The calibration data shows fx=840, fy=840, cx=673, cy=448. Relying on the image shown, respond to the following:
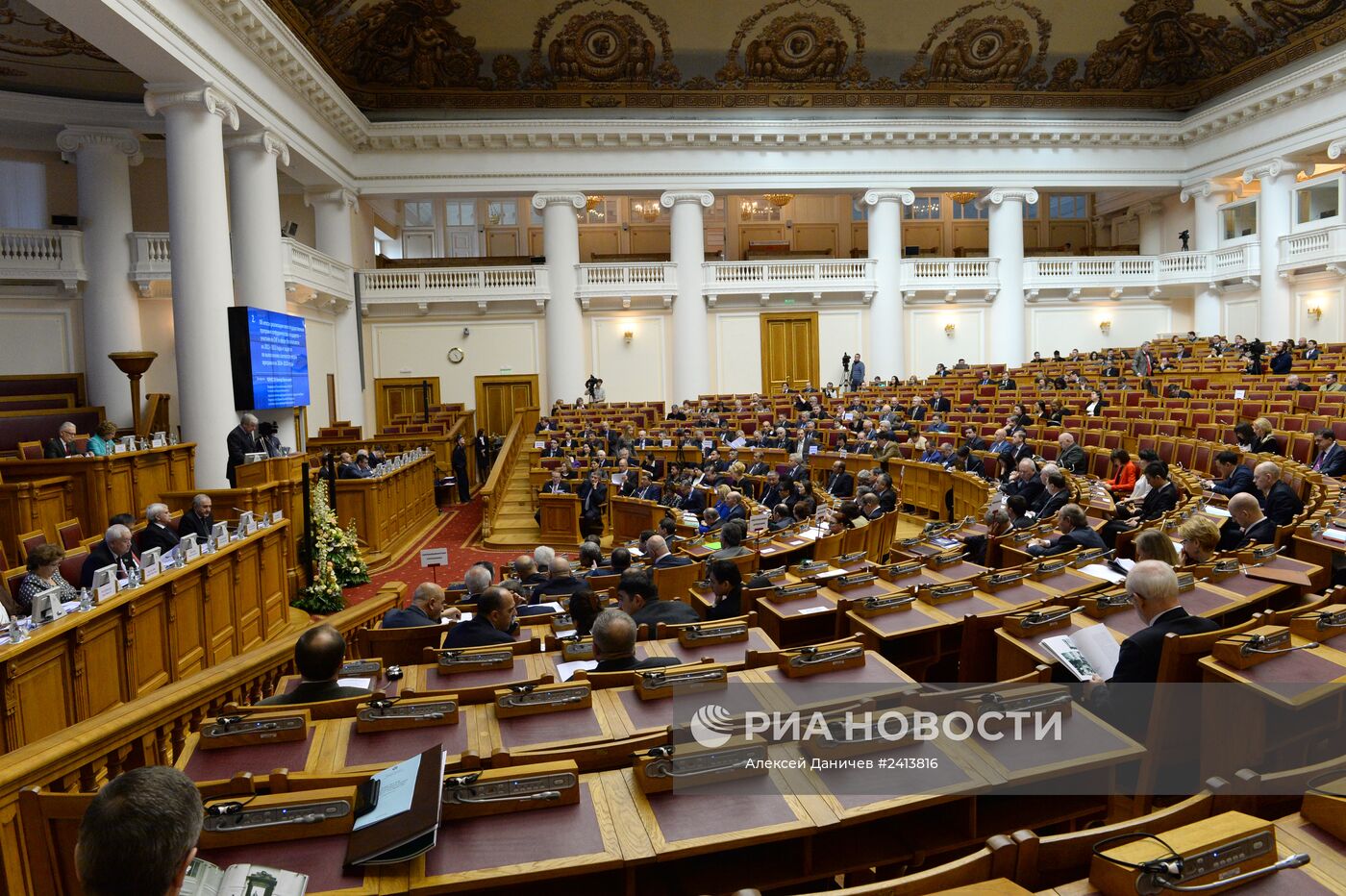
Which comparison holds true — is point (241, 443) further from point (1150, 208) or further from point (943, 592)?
point (1150, 208)

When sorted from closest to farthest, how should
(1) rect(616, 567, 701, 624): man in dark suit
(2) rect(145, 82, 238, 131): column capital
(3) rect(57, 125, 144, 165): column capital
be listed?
(1) rect(616, 567, 701, 624): man in dark suit → (2) rect(145, 82, 238, 131): column capital → (3) rect(57, 125, 144, 165): column capital

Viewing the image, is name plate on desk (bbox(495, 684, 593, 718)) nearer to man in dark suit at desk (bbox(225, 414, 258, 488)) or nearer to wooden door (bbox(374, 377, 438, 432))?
man in dark suit at desk (bbox(225, 414, 258, 488))

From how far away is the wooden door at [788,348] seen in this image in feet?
70.4

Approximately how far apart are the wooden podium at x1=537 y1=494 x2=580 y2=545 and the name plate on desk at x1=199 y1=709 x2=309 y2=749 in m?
8.91

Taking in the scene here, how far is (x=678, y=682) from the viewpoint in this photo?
3.07 m

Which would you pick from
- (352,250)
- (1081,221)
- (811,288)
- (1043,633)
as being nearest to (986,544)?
(1043,633)

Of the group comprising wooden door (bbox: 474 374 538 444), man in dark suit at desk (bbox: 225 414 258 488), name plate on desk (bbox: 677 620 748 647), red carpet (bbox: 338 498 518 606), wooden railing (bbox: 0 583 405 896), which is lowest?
red carpet (bbox: 338 498 518 606)

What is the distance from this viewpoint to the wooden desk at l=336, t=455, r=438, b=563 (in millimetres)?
10820

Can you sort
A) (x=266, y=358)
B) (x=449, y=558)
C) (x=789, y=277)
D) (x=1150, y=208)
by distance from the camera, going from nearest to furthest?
(x=449, y=558), (x=266, y=358), (x=789, y=277), (x=1150, y=208)

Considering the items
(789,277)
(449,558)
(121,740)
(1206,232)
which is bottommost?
(449,558)

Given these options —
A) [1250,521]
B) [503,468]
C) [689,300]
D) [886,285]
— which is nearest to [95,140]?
[503,468]

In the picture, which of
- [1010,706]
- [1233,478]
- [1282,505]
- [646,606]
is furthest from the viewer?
[1233,478]

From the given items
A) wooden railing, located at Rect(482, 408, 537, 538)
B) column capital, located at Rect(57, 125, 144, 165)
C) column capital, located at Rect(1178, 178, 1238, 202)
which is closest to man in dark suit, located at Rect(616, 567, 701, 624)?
wooden railing, located at Rect(482, 408, 537, 538)

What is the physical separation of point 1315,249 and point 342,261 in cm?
2105
